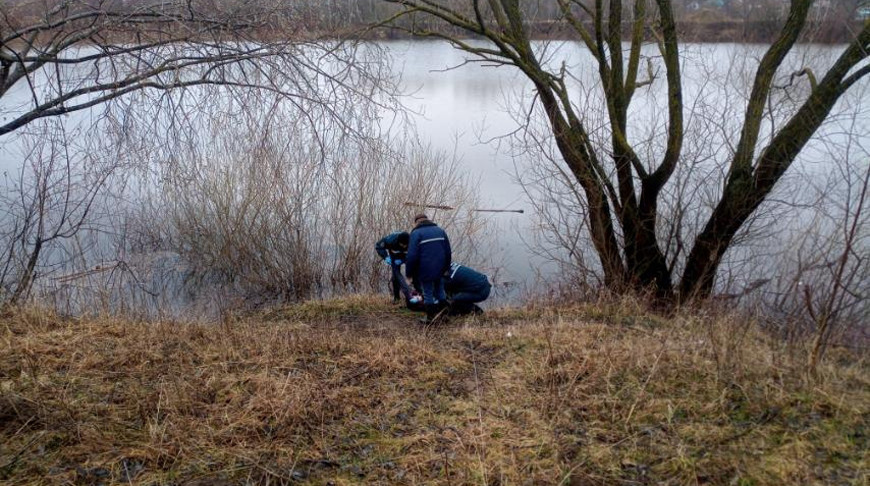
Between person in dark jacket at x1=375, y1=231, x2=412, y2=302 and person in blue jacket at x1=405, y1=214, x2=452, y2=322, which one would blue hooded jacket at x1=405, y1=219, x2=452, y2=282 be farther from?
person in dark jacket at x1=375, y1=231, x2=412, y2=302

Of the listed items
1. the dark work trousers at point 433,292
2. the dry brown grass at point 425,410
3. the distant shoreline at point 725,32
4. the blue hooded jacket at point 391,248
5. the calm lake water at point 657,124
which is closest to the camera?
the dry brown grass at point 425,410

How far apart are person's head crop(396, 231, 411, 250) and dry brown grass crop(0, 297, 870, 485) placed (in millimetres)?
3036

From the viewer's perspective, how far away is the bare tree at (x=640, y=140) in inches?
356

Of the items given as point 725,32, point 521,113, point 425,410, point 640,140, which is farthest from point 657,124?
point 425,410

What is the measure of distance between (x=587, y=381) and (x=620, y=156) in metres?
5.66

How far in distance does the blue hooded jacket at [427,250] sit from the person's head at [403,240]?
478 mm

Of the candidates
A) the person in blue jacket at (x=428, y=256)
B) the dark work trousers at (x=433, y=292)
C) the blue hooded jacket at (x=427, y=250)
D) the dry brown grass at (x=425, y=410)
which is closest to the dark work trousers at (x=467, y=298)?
the dark work trousers at (x=433, y=292)

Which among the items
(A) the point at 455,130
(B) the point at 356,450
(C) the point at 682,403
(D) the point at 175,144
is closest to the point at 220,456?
(B) the point at 356,450

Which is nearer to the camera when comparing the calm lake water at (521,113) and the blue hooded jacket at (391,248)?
the blue hooded jacket at (391,248)

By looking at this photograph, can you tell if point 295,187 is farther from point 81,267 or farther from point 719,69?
point 719,69

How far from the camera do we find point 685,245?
33.9 ft

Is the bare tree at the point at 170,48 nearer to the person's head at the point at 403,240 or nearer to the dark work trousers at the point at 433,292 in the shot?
the person's head at the point at 403,240

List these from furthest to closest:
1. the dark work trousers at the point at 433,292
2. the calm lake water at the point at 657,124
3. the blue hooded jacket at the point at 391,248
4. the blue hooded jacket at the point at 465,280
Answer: the calm lake water at the point at 657,124
the blue hooded jacket at the point at 465,280
the blue hooded jacket at the point at 391,248
the dark work trousers at the point at 433,292

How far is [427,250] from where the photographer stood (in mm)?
8242
